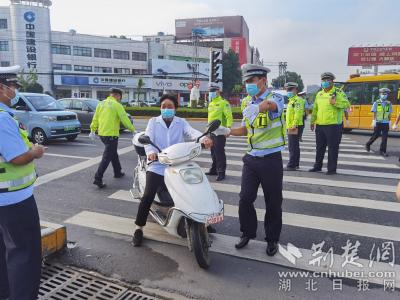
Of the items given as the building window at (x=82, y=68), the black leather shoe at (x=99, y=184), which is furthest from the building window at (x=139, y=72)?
the black leather shoe at (x=99, y=184)

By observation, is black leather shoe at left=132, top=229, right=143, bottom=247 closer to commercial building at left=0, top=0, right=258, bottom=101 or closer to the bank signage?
commercial building at left=0, top=0, right=258, bottom=101

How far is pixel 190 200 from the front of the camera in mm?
3268

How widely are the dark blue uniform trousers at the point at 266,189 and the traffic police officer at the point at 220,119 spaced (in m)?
3.19

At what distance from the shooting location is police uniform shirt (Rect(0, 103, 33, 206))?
232 centimetres

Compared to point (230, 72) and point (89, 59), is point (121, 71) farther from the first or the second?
point (230, 72)

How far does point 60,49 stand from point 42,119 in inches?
1908

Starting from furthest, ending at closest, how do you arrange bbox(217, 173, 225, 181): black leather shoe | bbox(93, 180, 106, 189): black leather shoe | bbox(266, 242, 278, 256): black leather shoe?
bbox(217, 173, 225, 181): black leather shoe, bbox(93, 180, 106, 189): black leather shoe, bbox(266, 242, 278, 256): black leather shoe

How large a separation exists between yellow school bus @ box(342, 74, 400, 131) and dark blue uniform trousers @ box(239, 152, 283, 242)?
43.0 ft

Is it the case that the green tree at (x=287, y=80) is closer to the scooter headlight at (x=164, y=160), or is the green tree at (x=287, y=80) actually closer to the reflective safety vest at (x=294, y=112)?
the reflective safety vest at (x=294, y=112)

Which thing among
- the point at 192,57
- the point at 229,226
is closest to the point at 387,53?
the point at 192,57

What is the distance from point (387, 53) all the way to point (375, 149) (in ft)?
142

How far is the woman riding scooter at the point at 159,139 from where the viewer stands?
3.87 metres

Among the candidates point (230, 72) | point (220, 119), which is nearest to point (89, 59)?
point (230, 72)

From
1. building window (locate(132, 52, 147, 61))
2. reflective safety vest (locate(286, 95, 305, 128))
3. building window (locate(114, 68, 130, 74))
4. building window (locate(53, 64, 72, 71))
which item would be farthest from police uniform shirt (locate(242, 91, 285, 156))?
building window (locate(132, 52, 147, 61))
